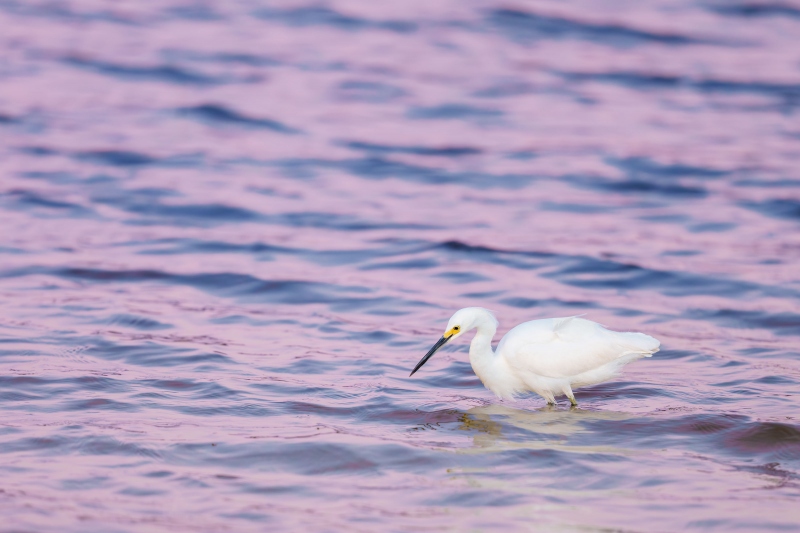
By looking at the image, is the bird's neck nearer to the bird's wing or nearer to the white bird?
the white bird

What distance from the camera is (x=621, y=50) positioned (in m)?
18.0

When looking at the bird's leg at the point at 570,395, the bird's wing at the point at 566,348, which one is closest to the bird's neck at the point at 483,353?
the bird's wing at the point at 566,348

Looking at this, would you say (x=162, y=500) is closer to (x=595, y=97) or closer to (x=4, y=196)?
(x=4, y=196)

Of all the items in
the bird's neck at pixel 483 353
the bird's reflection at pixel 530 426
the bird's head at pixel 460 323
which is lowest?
the bird's reflection at pixel 530 426

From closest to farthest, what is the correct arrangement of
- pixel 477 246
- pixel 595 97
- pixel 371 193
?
1. pixel 477 246
2. pixel 371 193
3. pixel 595 97

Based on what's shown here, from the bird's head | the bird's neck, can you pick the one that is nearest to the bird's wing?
the bird's neck

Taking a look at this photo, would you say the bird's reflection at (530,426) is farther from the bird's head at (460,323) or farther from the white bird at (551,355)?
the bird's head at (460,323)

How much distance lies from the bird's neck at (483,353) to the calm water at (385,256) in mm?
262

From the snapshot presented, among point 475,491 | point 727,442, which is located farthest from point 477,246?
point 475,491

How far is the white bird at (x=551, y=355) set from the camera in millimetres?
6852

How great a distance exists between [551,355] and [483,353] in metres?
0.45

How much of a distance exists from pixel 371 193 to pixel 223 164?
208 centimetres

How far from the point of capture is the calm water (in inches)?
215

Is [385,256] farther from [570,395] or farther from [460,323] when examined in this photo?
[570,395]
